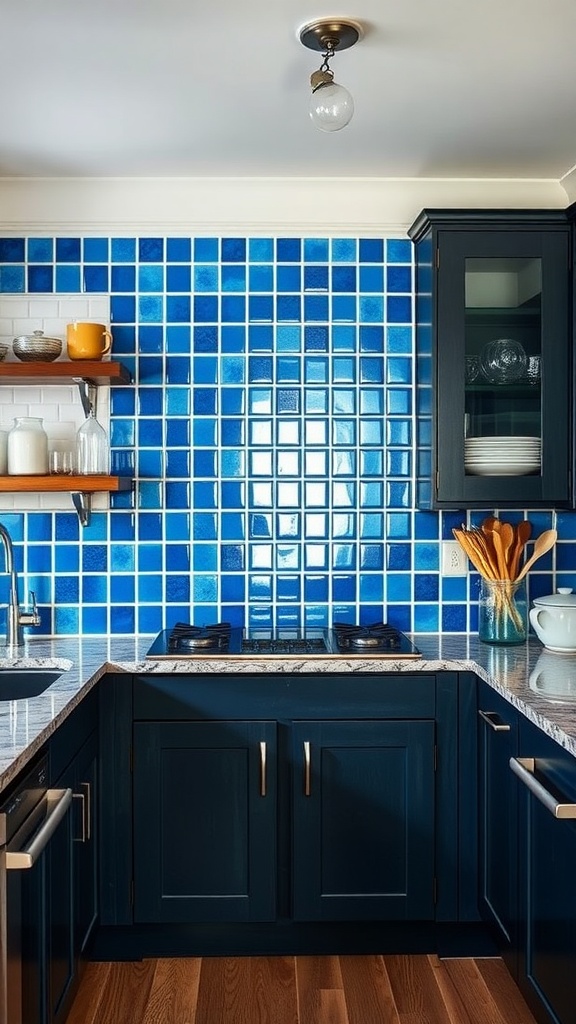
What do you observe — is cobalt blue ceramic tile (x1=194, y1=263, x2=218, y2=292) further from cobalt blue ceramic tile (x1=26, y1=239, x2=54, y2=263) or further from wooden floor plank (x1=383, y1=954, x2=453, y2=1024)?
wooden floor plank (x1=383, y1=954, x2=453, y2=1024)

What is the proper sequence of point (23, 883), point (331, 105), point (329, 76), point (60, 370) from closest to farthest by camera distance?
1. point (23, 883)
2. point (331, 105)
3. point (329, 76)
4. point (60, 370)

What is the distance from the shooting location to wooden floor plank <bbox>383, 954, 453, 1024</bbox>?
234 centimetres

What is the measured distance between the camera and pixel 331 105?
1.92 m

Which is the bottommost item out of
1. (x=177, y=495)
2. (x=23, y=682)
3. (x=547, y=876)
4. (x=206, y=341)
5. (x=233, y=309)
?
(x=547, y=876)

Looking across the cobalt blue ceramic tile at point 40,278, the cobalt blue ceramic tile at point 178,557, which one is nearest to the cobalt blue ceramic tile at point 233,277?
the cobalt blue ceramic tile at point 40,278

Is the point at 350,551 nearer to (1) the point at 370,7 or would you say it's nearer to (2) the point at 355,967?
(2) the point at 355,967

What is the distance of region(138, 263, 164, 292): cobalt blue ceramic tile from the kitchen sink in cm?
127

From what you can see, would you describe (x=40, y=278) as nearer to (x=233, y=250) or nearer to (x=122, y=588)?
(x=233, y=250)

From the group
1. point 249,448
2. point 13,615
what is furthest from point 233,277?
point 13,615

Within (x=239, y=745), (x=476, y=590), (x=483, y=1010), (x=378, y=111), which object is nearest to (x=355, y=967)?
(x=483, y=1010)

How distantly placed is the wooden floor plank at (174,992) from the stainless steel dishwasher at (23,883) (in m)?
0.59

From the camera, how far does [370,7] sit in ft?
6.35

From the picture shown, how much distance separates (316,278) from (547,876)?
196cm

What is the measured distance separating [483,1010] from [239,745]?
0.91 m
